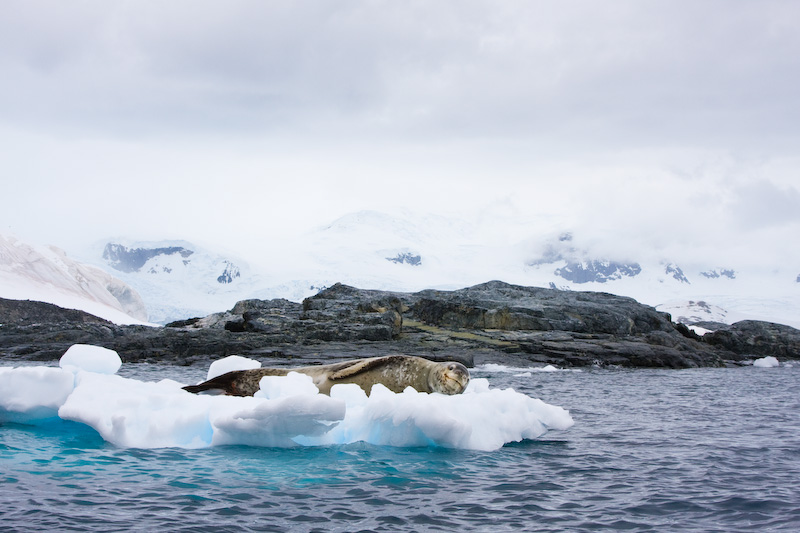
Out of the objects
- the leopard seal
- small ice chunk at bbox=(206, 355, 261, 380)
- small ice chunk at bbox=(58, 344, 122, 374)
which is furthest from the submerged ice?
small ice chunk at bbox=(206, 355, 261, 380)

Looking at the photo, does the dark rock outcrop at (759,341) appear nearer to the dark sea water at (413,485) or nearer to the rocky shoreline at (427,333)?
the rocky shoreline at (427,333)

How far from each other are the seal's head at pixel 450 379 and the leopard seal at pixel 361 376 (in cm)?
7

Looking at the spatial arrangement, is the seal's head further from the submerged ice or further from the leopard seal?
the submerged ice

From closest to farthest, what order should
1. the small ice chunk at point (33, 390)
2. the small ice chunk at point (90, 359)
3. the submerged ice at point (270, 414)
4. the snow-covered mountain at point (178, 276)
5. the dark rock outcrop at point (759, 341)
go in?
the submerged ice at point (270, 414), the small ice chunk at point (33, 390), the small ice chunk at point (90, 359), the dark rock outcrop at point (759, 341), the snow-covered mountain at point (178, 276)

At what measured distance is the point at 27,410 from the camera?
9320mm

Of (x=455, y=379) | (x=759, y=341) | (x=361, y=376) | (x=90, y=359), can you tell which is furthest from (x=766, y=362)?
(x=90, y=359)

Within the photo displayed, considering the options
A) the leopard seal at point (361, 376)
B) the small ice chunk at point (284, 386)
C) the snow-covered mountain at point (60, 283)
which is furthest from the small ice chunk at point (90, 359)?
the snow-covered mountain at point (60, 283)

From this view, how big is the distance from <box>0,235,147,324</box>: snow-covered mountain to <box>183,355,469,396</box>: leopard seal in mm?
42319

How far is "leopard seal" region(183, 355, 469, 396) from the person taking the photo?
1122 cm

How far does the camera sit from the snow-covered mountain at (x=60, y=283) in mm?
51312

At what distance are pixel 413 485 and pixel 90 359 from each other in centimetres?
732

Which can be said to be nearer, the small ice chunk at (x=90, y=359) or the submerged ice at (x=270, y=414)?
the submerged ice at (x=270, y=414)

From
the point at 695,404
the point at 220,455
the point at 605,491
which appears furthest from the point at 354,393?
the point at 695,404

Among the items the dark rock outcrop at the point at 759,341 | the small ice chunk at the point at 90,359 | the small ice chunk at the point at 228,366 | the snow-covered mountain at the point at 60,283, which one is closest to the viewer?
the small ice chunk at the point at 90,359
